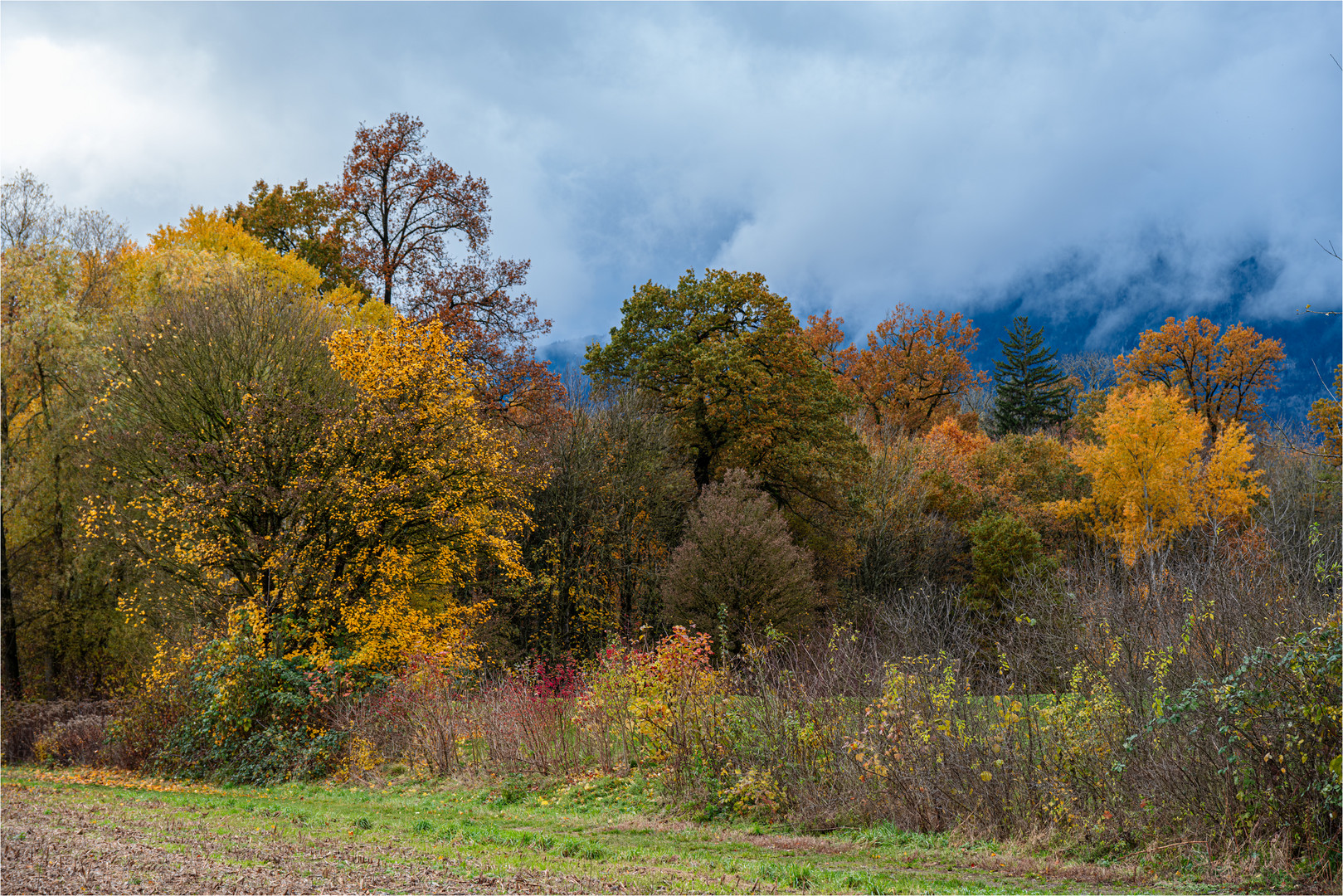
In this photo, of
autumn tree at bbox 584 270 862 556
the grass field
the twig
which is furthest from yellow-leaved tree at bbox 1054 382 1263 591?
the grass field

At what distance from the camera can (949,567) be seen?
1243 inches

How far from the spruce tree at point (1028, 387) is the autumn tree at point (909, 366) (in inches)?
351

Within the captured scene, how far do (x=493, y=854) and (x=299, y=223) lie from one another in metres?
29.1

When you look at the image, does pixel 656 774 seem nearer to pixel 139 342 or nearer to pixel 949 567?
pixel 139 342

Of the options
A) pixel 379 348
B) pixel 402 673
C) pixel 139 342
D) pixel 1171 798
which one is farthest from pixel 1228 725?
pixel 139 342

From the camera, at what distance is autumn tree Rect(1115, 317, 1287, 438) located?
1724 inches

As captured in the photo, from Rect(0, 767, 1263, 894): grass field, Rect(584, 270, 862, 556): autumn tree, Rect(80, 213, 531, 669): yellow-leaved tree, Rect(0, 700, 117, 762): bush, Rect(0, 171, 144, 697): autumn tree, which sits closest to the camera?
Rect(0, 767, 1263, 894): grass field

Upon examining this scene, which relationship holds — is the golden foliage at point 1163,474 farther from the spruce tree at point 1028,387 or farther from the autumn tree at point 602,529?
the spruce tree at point 1028,387

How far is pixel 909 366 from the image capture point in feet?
159

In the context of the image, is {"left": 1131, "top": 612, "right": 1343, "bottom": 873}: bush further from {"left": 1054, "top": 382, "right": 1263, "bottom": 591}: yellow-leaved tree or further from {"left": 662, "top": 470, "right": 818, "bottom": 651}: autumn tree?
{"left": 1054, "top": 382, "right": 1263, "bottom": 591}: yellow-leaved tree

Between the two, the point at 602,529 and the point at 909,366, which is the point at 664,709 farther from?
the point at 909,366

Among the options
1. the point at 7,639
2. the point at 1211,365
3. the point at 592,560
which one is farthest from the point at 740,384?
the point at 1211,365

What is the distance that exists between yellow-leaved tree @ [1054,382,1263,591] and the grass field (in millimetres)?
27034

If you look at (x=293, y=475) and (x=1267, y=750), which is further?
(x=293, y=475)
